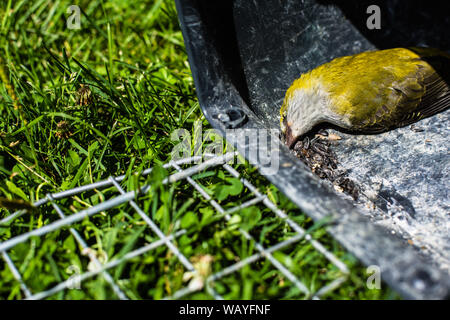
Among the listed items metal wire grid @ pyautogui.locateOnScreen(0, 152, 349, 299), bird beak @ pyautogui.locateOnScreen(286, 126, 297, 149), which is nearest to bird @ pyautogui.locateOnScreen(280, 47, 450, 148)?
bird beak @ pyautogui.locateOnScreen(286, 126, 297, 149)

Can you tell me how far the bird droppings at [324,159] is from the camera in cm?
229

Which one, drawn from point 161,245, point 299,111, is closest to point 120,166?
point 161,245

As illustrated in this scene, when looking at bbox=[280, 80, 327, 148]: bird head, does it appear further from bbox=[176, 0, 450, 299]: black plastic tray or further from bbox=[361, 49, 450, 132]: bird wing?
bbox=[361, 49, 450, 132]: bird wing

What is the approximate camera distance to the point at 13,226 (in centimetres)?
176

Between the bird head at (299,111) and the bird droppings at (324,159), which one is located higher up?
the bird head at (299,111)

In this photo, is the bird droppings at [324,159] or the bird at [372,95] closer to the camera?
the bird droppings at [324,159]

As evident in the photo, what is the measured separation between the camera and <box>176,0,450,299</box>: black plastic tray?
1.43 meters

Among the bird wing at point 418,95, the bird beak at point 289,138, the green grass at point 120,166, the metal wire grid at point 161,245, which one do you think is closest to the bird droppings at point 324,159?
the bird beak at point 289,138

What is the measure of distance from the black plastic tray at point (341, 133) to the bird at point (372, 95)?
0.09m

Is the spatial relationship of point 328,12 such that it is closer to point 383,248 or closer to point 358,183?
point 358,183

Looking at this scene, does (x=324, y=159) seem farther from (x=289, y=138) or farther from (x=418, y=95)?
(x=418, y=95)

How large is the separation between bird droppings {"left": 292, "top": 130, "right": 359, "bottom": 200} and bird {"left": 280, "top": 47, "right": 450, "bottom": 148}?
0.08 metres

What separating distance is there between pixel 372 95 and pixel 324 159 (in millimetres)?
513

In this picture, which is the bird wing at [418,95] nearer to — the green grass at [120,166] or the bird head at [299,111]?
the bird head at [299,111]
